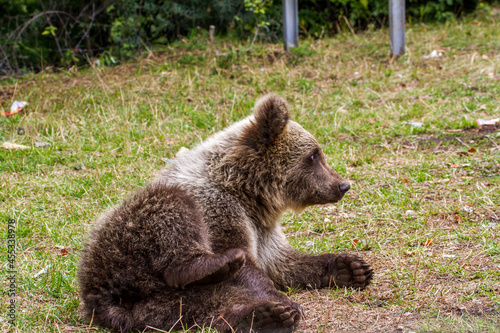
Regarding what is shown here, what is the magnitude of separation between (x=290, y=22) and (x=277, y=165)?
7049 mm

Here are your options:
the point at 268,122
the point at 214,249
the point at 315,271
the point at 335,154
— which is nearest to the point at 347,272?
the point at 315,271

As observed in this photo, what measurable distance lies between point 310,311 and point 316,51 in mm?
7994

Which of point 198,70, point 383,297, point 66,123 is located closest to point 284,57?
point 198,70

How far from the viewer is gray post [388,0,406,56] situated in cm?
1030

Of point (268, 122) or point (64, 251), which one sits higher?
point (268, 122)

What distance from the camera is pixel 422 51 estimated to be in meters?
11.0

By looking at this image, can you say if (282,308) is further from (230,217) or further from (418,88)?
(418,88)

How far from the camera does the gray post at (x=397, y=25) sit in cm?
1030

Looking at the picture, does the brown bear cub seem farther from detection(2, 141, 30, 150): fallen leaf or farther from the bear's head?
detection(2, 141, 30, 150): fallen leaf

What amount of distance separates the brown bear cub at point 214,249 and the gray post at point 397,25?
6.69 metres

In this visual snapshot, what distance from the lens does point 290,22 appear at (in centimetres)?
1091

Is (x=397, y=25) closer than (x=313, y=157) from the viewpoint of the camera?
No

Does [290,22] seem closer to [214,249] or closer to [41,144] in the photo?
[41,144]

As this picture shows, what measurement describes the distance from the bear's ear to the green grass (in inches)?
48.0
